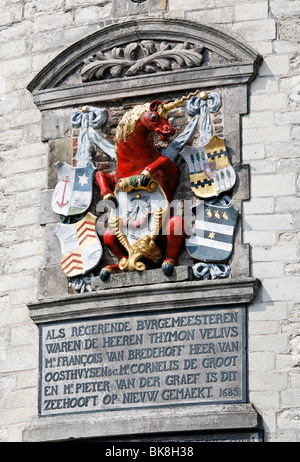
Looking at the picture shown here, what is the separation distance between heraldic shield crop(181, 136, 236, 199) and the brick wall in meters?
0.20

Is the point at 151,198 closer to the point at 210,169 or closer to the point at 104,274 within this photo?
the point at 210,169

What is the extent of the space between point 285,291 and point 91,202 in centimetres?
188

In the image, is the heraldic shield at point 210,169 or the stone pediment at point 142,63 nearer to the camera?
the heraldic shield at point 210,169

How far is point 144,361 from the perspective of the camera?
12781mm

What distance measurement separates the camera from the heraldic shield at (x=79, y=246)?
43.3ft

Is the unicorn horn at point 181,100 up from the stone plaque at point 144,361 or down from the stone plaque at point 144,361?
up

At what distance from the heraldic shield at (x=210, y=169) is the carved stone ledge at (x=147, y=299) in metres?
0.80

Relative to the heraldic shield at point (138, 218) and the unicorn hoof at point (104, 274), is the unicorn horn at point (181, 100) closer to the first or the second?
the heraldic shield at point (138, 218)

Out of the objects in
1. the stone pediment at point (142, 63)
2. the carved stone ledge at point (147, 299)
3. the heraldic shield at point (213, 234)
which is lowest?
the carved stone ledge at point (147, 299)

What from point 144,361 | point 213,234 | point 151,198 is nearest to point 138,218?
point 151,198

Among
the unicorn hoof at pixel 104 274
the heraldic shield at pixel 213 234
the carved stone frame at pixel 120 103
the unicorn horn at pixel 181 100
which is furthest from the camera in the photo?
the unicorn horn at pixel 181 100

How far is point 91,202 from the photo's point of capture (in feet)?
43.9

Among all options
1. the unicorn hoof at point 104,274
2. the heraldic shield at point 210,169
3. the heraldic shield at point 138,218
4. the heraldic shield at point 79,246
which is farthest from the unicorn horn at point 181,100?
the unicorn hoof at point 104,274

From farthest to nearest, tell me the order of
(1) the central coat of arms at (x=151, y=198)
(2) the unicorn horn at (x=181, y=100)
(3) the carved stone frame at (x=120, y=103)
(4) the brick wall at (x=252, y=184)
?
(2) the unicorn horn at (x=181, y=100)
(1) the central coat of arms at (x=151, y=198)
(3) the carved stone frame at (x=120, y=103)
(4) the brick wall at (x=252, y=184)
